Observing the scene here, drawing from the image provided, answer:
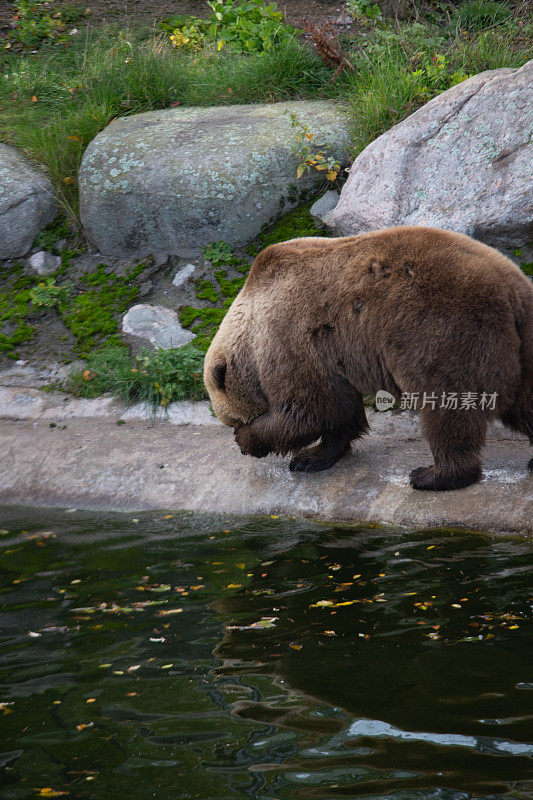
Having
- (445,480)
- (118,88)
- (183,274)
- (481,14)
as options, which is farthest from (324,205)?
(445,480)

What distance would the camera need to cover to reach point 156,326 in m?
7.83

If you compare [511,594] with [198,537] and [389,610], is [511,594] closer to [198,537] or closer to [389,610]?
[389,610]

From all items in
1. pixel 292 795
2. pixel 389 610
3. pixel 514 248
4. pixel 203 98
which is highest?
pixel 203 98

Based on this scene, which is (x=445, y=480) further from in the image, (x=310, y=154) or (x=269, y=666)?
(x=310, y=154)

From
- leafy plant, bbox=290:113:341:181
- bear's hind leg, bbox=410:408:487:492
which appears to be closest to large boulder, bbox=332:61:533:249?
leafy plant, bbox=290:113:341:181

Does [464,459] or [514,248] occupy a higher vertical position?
[514,248]

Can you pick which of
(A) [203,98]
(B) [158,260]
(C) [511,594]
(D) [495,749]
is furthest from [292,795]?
(A) [203,98]

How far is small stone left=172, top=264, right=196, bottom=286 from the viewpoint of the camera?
27.3ft

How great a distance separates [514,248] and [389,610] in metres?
4.24

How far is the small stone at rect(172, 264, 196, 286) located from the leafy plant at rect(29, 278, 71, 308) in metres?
1.23

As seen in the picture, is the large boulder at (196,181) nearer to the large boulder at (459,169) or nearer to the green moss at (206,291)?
the green moss at (206,291)

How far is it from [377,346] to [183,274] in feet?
13.1

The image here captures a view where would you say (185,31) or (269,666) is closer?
(269,666)

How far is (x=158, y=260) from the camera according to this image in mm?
8617
